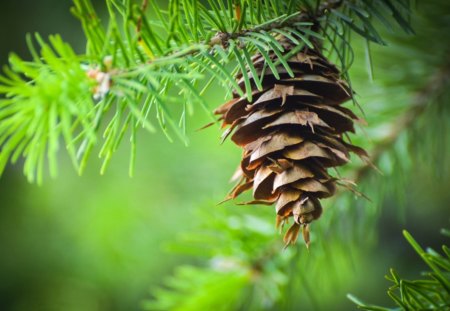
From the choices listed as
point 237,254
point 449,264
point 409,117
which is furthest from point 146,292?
point 449,264

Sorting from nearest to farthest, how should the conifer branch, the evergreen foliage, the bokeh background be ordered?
1. the evergreen foliage
2. the conifer branch
3. the bokeh background

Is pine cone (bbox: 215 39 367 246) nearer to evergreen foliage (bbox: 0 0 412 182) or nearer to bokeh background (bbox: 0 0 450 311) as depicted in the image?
evergreen foliage (bbox: 0 0 412 182)

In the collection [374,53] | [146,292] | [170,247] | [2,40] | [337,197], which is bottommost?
[146,292]

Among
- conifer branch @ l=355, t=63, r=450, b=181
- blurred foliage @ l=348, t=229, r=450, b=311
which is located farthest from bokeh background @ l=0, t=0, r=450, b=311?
blurred foliage @ l=348, t=229, r=450, b=311

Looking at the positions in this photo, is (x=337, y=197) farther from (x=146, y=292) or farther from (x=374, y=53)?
(x=146, y=292)

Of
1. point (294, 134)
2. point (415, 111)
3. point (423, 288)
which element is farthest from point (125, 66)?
point (415, 111)

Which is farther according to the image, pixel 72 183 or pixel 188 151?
pixel 72 183
